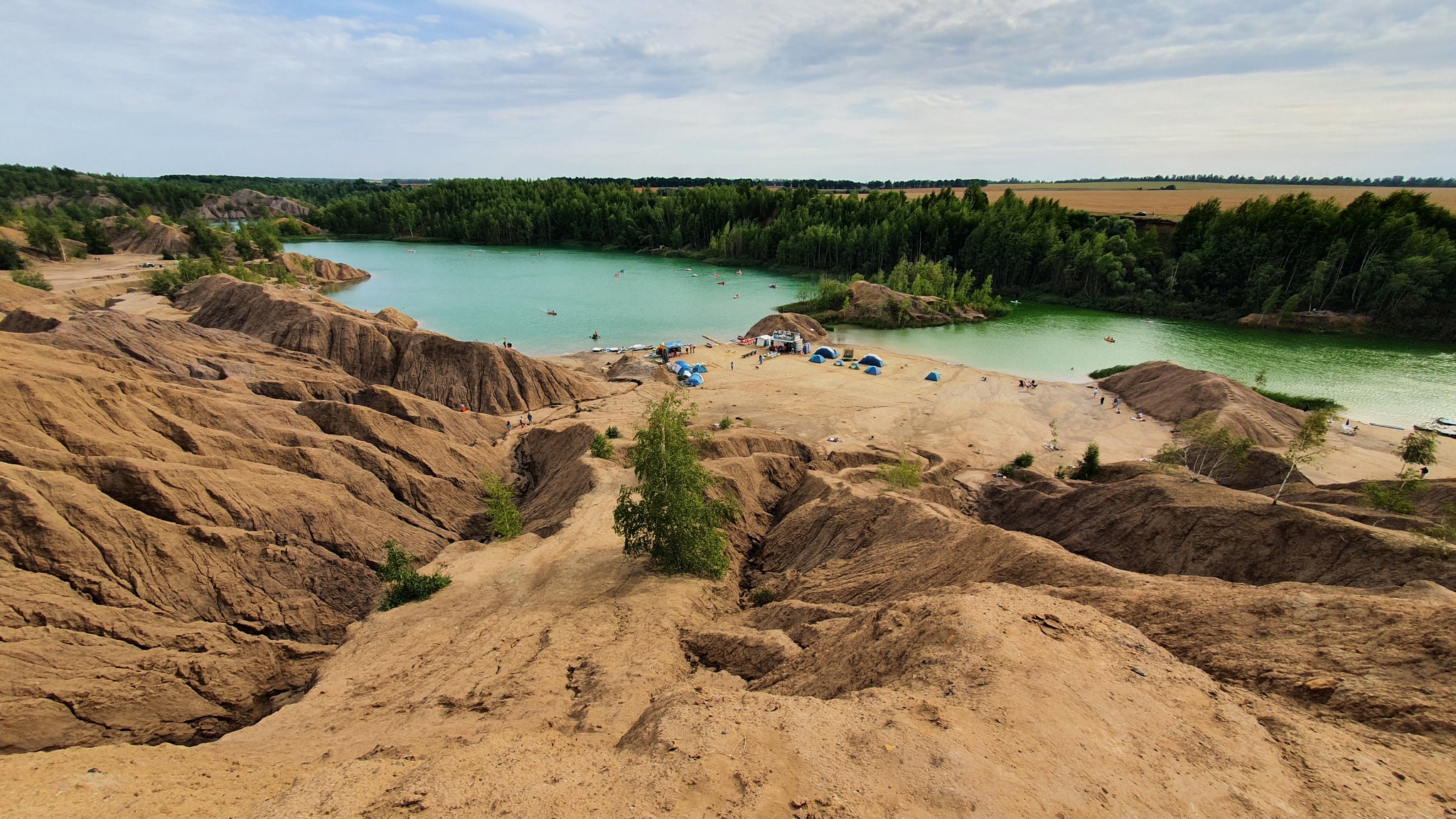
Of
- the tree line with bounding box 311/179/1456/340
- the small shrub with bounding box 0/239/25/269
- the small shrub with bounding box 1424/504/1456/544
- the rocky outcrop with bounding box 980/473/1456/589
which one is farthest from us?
the small shrub with bounding box 0/239/25/269

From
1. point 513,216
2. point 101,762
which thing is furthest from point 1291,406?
point 513,216

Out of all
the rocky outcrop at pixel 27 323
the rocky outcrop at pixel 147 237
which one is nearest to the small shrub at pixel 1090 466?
the rocky outcrop at pixel 27 323

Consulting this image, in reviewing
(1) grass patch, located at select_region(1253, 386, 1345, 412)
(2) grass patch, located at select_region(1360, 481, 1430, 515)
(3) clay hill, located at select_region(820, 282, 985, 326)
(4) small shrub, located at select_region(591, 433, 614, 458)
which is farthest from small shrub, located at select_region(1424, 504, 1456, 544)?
(3) clay hill, located at select_region(820, 282, 985, 326)

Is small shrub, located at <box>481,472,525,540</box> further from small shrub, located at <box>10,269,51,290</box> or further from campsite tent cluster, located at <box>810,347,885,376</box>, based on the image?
small shrub, located at <box>10,269,51,290</box>

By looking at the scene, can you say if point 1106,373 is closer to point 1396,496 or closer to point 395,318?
point 1396,496

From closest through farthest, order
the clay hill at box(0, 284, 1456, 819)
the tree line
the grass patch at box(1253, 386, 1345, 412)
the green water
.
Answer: the clay hill at box(0, 284, 1456, 819), the grass patch at box(1253, 386, 1345, 412), the green water, the tree line

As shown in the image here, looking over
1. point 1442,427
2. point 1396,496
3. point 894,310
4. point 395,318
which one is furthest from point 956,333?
point 395,318

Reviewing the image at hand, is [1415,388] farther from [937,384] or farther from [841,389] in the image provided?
[841,389]
